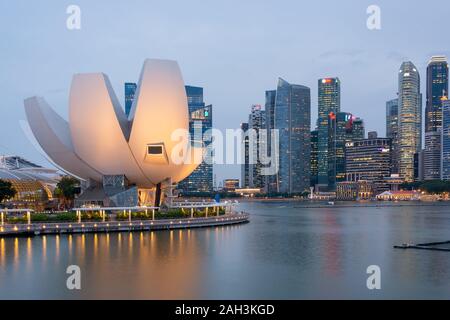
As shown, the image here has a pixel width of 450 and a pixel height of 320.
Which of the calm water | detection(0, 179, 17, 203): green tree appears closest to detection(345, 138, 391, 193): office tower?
detection(0, 179, 17, 203): green tree

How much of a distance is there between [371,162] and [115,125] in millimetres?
137297

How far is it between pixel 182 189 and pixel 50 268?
145 meters

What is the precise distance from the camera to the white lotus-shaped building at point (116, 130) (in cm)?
3603

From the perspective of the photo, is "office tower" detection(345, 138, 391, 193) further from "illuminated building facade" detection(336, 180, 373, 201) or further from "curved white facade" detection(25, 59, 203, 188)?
"curved white facade" detection(25, 59, 203, 188)

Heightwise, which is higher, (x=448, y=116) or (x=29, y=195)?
(x=448, y=116)

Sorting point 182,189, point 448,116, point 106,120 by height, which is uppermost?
point 448,116

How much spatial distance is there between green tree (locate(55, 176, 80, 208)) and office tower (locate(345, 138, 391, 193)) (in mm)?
122608

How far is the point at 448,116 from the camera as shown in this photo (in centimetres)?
17438

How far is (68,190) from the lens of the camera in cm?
4781

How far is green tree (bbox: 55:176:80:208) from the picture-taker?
47844 millimetres
